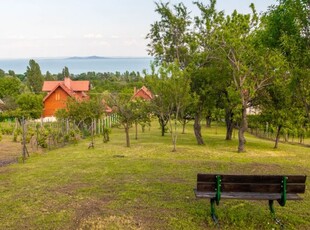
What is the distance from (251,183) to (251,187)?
0.31 ft

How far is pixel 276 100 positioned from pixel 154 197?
16364mm

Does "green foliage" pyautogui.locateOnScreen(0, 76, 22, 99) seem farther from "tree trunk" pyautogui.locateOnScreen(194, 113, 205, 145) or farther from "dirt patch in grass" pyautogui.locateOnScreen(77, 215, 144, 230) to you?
"dirt patch in grass" pyautogui.locateOnScreen(77, 215, 144, 230)

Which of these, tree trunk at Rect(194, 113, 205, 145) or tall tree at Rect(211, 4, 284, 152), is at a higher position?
tall tree at Rect(211, 4, 284, 152)

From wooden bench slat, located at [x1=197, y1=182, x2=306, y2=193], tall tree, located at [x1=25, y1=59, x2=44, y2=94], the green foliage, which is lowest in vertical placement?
wooden bench slat, located at [x1=197, y1=182, x2=306, y2=193]

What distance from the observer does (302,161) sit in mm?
15867

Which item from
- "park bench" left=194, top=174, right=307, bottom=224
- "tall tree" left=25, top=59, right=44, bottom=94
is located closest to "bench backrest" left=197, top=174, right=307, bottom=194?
"park bench" left=194, top=174, right=307, bottom=224

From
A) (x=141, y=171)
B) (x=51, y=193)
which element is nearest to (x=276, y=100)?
(x=141, y=171)

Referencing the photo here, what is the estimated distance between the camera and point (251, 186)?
7148mm

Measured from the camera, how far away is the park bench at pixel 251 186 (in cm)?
710

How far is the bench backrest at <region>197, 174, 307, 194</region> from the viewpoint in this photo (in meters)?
7.12

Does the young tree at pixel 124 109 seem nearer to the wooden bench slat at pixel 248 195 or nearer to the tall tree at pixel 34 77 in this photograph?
the wooden bench slat at pixel 248 195

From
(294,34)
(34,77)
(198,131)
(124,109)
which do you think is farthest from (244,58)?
(34,77)

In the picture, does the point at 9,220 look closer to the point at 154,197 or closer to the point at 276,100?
the point at 154,197

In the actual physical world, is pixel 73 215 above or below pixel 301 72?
below
